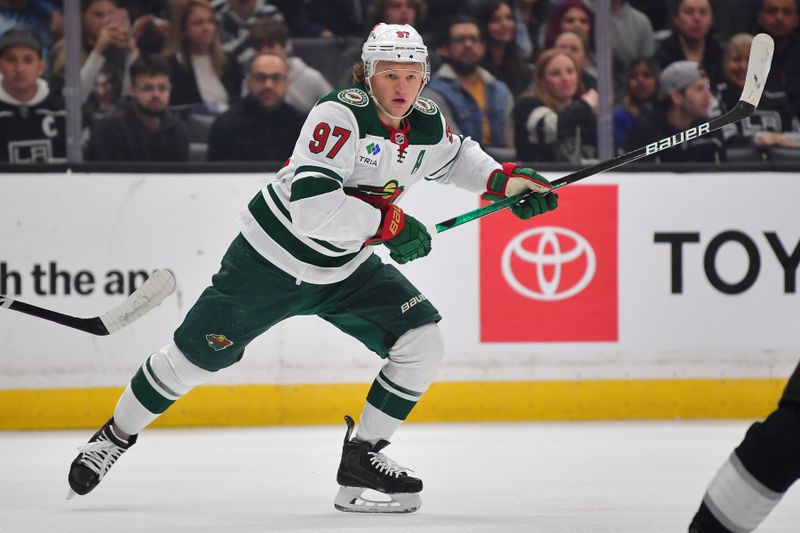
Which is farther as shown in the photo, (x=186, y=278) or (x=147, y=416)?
(x=186, y=278)

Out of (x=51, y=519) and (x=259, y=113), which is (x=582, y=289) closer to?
(x=259, y=113)

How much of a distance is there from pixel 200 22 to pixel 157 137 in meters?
0.57

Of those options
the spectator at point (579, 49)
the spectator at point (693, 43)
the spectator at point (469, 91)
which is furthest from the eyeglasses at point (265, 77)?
the spectator at point (693, 43)

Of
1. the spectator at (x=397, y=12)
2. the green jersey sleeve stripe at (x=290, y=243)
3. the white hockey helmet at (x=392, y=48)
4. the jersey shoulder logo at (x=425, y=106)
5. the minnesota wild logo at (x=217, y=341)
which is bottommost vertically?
the minnesota wild logo at (x=217, y=341)

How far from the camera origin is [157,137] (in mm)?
5078

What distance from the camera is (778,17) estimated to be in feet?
18.3

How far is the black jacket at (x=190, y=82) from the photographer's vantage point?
5.19 metres

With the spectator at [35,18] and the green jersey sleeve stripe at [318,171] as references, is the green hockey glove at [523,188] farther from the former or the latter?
the spectator at [35,18]

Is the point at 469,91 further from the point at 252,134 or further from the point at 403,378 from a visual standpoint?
the point at 403,378

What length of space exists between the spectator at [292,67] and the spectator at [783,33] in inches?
76.8

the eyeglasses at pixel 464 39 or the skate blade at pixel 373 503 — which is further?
the eyeglasses at pixel 464 39

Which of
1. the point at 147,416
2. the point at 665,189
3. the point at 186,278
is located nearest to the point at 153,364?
the point at 147,416

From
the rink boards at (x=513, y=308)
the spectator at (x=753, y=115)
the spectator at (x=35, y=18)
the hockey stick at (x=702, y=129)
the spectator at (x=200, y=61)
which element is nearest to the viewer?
the hockey stick at (x=702, y=129)

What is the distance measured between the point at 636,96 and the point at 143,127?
6.83ft
